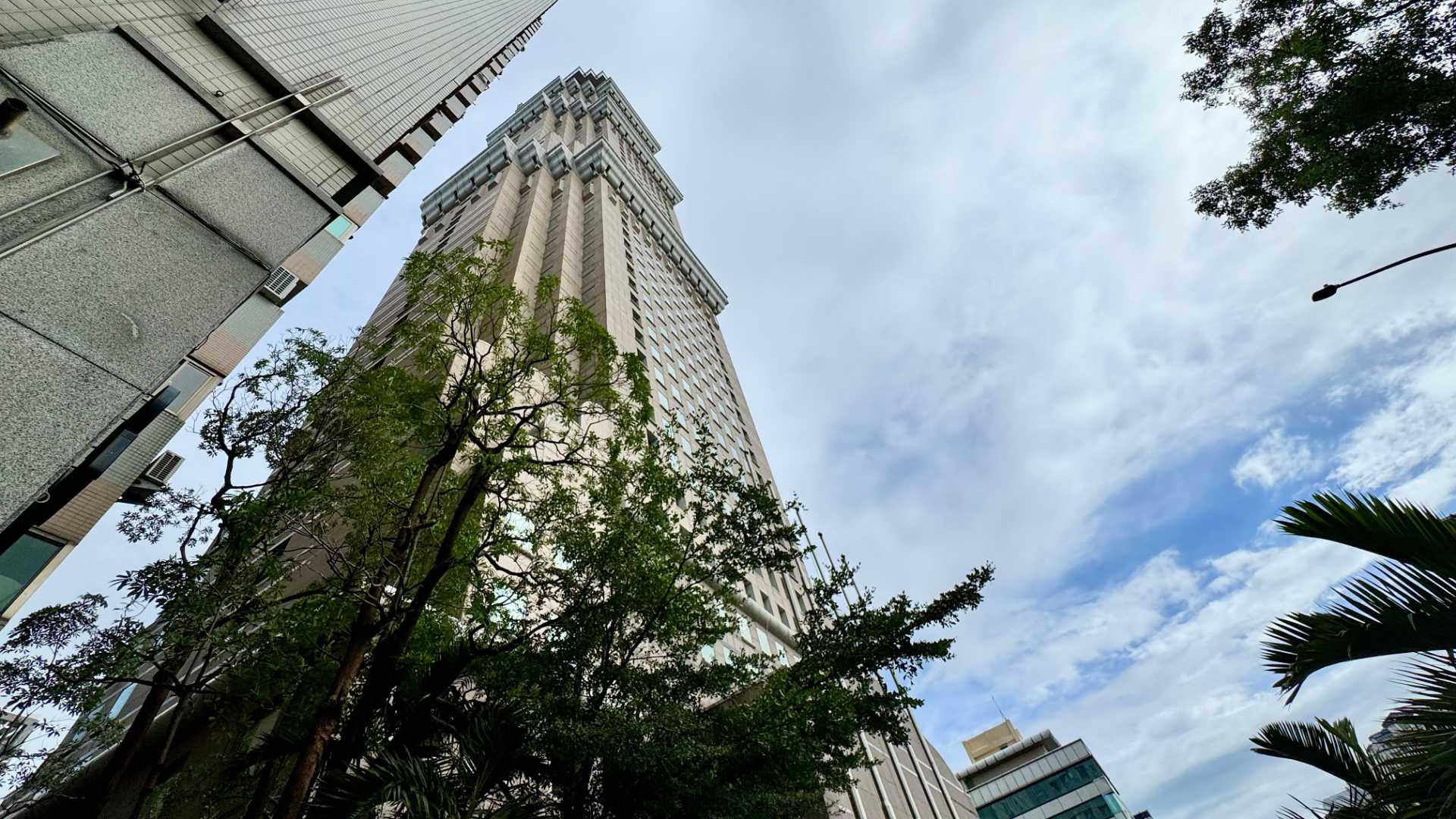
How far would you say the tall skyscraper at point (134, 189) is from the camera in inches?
120

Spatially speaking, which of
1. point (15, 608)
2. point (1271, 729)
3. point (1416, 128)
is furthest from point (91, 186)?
point (15, 608)

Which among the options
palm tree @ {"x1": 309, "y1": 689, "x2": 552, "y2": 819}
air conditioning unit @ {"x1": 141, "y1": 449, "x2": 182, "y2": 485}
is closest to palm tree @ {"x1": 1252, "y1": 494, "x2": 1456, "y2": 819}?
palm tree @ {"x1": 309, "y1": 689, "x2": 552, "y2": 819}

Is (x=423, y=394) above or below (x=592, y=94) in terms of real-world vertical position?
below

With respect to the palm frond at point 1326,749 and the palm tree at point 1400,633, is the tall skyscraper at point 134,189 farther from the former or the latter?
the palm frond at point 1326,749

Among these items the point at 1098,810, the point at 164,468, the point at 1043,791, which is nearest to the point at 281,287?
the point at 164,468

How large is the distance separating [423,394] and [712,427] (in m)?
20.9

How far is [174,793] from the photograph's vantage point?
9.17 m

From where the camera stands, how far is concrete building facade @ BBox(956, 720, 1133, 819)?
39156mm

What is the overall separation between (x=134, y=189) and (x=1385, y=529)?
817cm

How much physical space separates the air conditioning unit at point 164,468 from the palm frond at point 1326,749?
1989cm

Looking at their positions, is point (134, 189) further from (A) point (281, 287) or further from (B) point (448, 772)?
(A) point (281, 287)

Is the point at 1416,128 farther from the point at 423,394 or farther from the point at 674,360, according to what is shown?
the point at 674,360

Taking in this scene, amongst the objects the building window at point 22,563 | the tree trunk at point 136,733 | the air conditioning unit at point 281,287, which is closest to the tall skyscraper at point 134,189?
the tree trunk at point 136,733

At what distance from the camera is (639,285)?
110 feet
